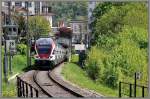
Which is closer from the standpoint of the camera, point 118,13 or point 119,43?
point 119,43

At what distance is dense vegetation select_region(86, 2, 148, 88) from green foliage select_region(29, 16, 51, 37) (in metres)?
2.31

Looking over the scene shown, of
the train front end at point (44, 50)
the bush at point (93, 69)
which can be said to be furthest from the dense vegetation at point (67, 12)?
the bush at point (93, 69)

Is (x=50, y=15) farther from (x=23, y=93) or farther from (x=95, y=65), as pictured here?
(x=23, y=93)

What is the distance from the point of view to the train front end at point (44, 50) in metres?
26.9

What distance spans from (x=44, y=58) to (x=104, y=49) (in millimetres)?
3126

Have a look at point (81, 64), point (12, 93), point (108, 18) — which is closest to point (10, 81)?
point (12, 93)

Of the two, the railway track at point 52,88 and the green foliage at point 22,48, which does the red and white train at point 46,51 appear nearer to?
the green foliage at point 22,48

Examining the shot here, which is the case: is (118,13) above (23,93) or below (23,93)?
above

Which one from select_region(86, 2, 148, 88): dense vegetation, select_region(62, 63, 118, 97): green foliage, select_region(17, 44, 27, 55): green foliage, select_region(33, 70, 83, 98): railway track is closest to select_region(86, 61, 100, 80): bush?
select_region(86, 2, 148, 88): dense vegetation

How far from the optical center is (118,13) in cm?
3138

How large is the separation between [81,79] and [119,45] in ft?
13.7

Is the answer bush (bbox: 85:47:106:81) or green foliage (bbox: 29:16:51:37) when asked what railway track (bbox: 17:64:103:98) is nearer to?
bush (bbox: 85:47:106:81)

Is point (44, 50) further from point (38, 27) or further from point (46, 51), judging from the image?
point (38, 27)

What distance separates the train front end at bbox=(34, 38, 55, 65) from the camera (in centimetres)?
2691
